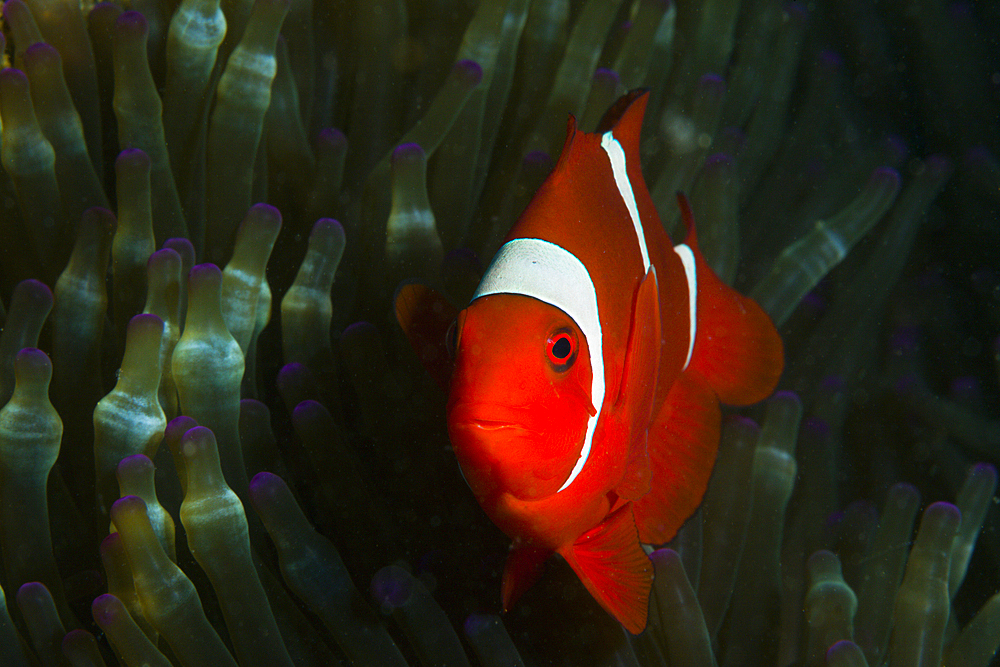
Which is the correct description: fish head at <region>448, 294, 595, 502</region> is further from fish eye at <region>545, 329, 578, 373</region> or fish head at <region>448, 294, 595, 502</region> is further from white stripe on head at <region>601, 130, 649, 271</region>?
white stripe on head at <region>601, 130, 649, 271</region>

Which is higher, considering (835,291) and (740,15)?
(740,15)

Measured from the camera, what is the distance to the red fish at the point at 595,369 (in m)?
0.59

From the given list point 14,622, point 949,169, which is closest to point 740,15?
point 949,169

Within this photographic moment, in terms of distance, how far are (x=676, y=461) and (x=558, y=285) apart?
35 centimetres

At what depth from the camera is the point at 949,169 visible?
4.91 ft

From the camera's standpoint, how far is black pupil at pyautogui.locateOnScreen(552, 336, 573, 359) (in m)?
0.61

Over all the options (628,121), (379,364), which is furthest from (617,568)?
(628,121)

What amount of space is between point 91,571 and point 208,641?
25 cm

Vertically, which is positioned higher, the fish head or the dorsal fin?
the dorsal fin

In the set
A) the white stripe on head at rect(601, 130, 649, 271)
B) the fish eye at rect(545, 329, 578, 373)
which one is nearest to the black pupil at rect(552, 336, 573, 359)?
the fish eye at rect(545, 329, 578, 373)

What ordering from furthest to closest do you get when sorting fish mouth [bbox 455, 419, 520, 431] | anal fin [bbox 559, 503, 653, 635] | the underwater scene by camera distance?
the underwater scene < anal fin [bbox 559, 503, 653, 635] < fish mouth [bbox 455, 419, 520, 431]

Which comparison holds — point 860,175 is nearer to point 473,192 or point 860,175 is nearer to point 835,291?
point 835,291

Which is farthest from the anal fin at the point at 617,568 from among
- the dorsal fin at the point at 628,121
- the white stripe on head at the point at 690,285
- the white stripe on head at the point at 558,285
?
the dorsal fin at the point at 628,121

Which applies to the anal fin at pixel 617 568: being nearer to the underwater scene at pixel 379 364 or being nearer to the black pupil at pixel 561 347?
the underwater scene at pixel 379 364
